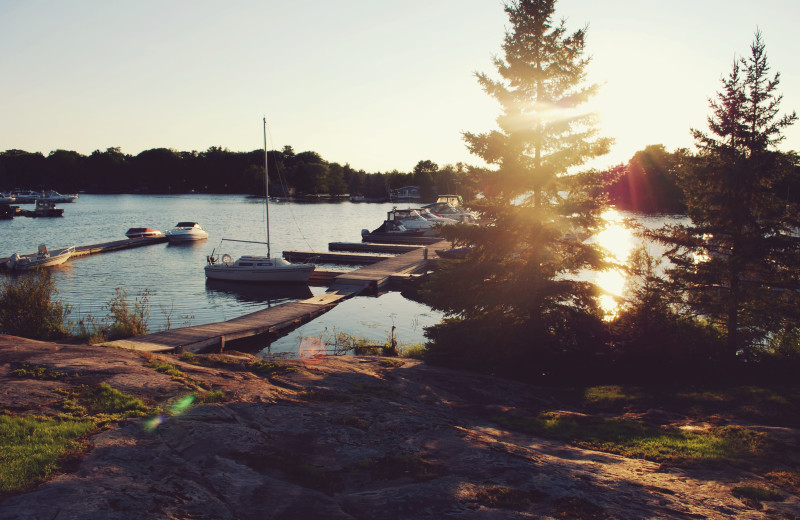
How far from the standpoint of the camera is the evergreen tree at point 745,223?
54.1 feet

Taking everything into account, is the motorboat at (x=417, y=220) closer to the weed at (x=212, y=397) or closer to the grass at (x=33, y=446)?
the weed at (x=212, y=397)

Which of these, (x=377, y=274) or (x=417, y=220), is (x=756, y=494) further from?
(x=417, y=220)

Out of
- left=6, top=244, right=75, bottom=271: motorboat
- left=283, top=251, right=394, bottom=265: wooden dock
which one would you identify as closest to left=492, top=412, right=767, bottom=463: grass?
left=283, top=251, right=394, bottom=265: wooden dock

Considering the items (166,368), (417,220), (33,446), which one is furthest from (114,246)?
(33,446)

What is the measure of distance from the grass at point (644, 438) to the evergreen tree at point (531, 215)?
5.05 meters

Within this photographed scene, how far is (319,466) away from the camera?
23.6 feet

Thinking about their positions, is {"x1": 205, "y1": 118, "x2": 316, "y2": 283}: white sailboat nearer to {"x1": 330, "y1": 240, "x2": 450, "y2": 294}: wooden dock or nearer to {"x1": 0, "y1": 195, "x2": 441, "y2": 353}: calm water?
{"x1": 0, "y1": 195, "x2": 441, "y2": 353}: calm water

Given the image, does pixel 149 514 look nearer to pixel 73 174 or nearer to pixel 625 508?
pixel 625 508

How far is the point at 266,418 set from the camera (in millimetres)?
8664

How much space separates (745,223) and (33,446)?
1952 centimetres

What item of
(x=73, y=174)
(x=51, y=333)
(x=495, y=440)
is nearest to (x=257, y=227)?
(x=51, y=333)

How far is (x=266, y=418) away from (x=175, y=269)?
133ft

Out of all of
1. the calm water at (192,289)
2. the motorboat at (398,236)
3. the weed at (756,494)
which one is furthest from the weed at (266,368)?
the motorboat at (398,236)

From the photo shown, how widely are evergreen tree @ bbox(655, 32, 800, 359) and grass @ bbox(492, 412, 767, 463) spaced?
7.98 m
